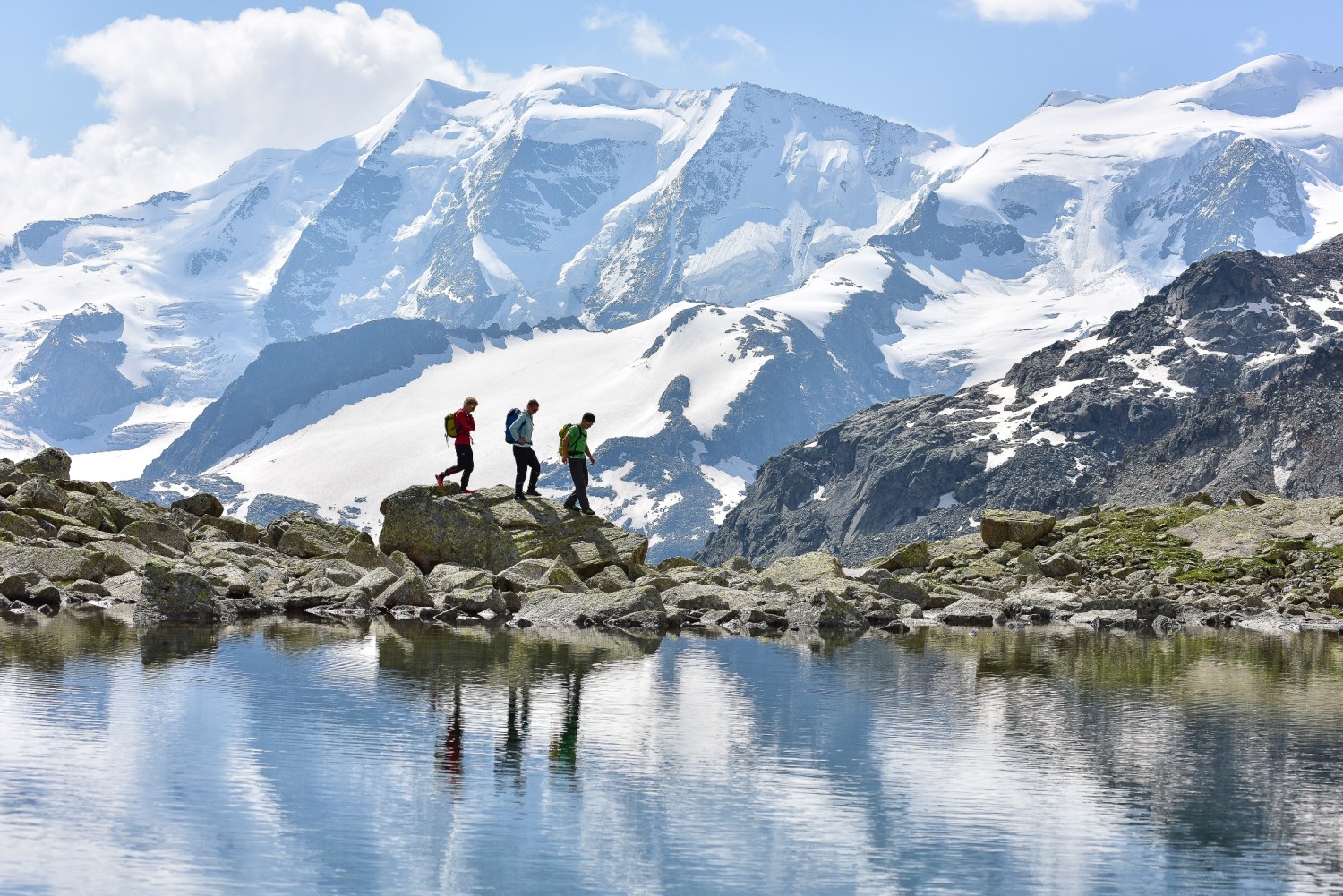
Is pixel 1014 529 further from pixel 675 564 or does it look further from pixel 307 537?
pixel 307 537

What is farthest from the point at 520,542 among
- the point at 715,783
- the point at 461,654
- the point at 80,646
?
the point at 715,783

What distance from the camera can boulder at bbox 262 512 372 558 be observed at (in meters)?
48.4

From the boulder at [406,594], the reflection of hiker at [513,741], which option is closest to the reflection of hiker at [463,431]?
the boulder at [406,594]

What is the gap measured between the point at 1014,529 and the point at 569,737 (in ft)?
139

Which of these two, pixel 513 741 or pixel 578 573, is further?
pixel 578 573

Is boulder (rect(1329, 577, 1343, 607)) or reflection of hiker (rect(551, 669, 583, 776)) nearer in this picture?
reflection of hiker (rect(551, 669, 583, 776))

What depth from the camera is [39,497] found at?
44219 millimetres

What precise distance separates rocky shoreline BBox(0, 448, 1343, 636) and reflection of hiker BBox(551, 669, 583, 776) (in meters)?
13.2

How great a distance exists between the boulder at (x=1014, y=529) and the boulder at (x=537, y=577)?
22667 mm

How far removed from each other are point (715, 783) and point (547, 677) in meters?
8.83

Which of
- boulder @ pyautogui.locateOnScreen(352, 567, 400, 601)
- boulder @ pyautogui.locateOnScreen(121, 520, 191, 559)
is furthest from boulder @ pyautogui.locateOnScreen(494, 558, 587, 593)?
boulder @ pyautogui.locateOnScreen(121, 520, 191, 559)

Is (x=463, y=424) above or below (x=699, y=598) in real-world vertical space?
above

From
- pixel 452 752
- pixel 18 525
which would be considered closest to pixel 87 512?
pixel 18 525

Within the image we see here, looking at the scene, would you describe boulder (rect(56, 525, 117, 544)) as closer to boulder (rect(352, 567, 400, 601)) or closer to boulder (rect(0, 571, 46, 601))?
boulder (rect(0, 571, 46, 601))
